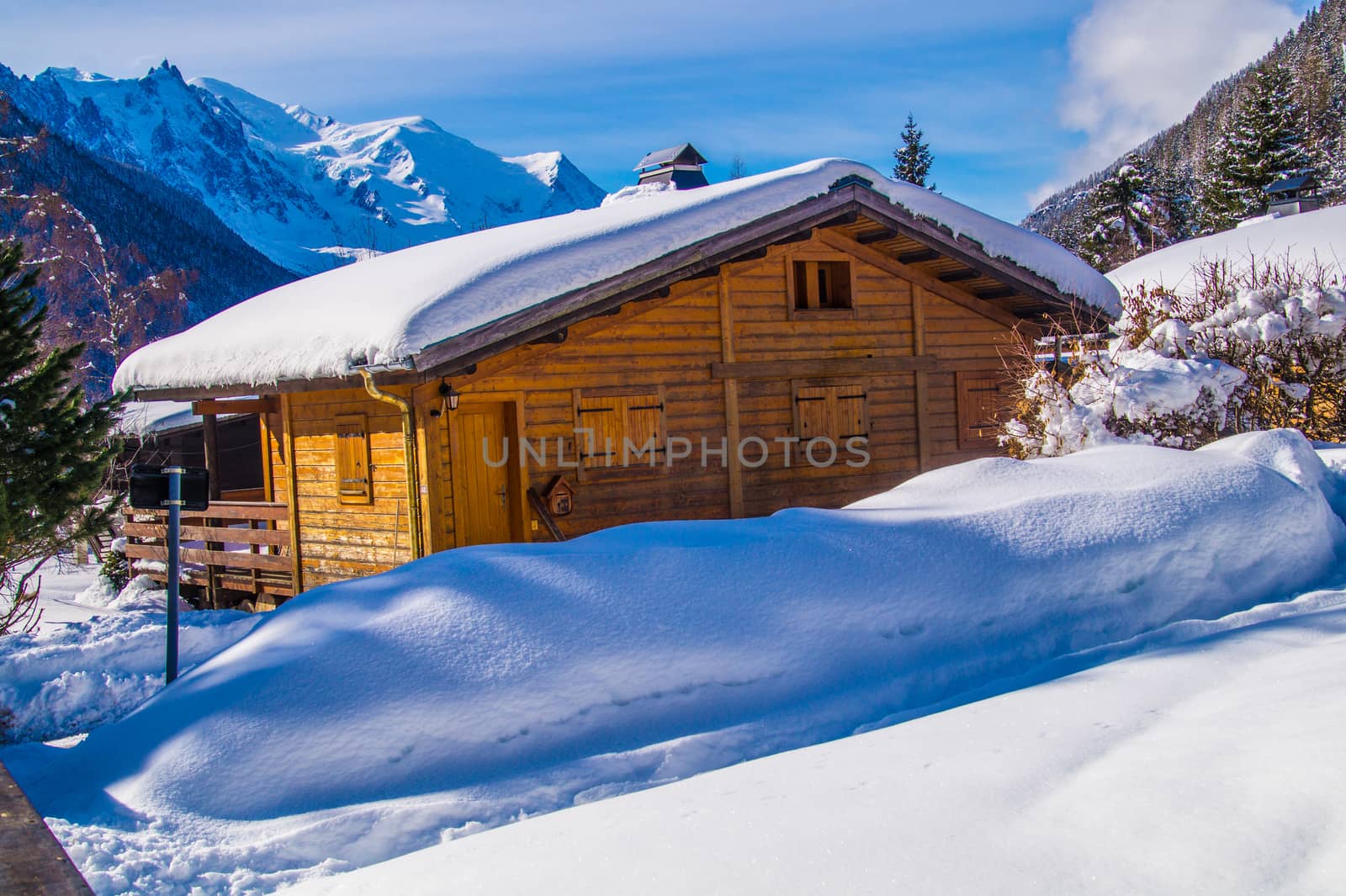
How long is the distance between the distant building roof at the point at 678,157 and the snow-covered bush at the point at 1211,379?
10660 millimetres

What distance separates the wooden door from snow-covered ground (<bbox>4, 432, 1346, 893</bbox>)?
453 cm

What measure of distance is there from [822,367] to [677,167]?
24.7 feet

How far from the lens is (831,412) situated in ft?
42.9

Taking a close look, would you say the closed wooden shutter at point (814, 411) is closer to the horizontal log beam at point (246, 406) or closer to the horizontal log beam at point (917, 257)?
the horizontal log beam at point (917, 257)

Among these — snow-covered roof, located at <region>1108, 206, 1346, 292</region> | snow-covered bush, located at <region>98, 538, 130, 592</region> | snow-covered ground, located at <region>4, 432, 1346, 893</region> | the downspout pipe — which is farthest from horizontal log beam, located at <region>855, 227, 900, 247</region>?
snow-covered roof, located at <region>1108, 206, 1346, 292</region>

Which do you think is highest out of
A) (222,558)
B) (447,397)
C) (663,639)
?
(447,397)

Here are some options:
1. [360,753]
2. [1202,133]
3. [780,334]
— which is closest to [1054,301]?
[780,334]

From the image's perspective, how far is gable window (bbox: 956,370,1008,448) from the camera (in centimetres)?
1402

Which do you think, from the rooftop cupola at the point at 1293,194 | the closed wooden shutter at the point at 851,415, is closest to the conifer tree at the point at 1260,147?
the rooftop cupola at the point at 1293,194

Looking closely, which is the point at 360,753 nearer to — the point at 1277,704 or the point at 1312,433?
the point at 1277,704

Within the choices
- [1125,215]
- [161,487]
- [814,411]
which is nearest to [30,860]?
[161,487]

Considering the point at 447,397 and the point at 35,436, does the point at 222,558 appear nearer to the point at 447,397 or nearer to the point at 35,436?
the point at 35,436

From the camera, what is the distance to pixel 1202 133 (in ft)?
273

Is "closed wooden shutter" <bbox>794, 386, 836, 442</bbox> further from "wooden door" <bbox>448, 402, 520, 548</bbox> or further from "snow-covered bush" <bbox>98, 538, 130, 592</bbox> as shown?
"snow-covered bush" <bbox>98, 538, 130, 592</bbox>
